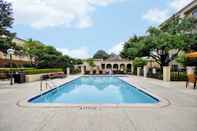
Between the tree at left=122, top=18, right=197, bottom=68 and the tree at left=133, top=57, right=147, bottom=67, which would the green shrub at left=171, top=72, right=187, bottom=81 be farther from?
the tree at left=133, top=57, right=147, bottom=67

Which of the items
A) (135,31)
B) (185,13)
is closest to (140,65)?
(135,31)

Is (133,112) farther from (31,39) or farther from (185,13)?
(31,39)

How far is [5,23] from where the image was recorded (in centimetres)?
2330

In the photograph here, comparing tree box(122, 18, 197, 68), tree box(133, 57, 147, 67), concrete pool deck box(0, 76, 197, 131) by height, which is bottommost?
concrete pool deck box(0, 76, 197, 131)

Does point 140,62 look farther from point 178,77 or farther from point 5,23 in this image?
point 5,23

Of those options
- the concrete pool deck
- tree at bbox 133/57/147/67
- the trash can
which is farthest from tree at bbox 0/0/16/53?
tree at bbox 133/57/147/67

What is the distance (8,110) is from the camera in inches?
329

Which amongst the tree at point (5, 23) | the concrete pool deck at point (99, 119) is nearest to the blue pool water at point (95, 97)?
the concrete pool deck at point (99, 119)

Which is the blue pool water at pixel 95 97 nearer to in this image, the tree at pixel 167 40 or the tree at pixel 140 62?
the tree at pixel 167 40

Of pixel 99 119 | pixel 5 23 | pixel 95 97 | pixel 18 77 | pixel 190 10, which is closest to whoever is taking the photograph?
pixel 99 119

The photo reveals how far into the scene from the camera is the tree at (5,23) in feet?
76.0

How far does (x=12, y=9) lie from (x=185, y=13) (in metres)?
24.9

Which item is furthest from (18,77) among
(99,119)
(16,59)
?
(16,59)

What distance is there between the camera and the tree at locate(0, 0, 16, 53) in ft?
76.0
